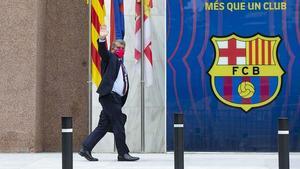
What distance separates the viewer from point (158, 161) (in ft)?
36.2

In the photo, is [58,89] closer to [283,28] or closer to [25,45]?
[25,45]

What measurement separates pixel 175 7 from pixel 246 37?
1.27 meters

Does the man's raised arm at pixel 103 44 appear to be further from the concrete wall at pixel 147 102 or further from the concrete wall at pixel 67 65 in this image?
the concrete wall at pixel 67 65

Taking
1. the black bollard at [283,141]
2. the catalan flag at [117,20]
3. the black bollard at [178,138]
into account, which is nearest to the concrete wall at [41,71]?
the catalan flag at [117,20]

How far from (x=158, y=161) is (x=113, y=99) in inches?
47.6

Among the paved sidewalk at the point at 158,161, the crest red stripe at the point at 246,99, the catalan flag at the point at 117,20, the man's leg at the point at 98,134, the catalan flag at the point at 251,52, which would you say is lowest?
the paved sidewalk at the point at 158,161

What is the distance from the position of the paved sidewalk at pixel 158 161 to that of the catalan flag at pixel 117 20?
1.98m

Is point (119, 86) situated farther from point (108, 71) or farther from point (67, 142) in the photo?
point (67, 142)

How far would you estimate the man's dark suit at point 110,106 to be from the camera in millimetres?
10570

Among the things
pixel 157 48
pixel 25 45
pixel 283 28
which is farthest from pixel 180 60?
pixel 25 45

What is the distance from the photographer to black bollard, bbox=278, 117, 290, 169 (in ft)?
25.5

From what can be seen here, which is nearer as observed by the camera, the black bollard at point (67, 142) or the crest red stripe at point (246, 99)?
the black bollard at point (67, 142)

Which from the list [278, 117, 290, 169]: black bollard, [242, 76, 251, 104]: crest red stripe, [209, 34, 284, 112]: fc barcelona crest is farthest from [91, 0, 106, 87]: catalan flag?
[278, 117, 290, 169]: black bollard

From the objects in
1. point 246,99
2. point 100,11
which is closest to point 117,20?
point 100,11
